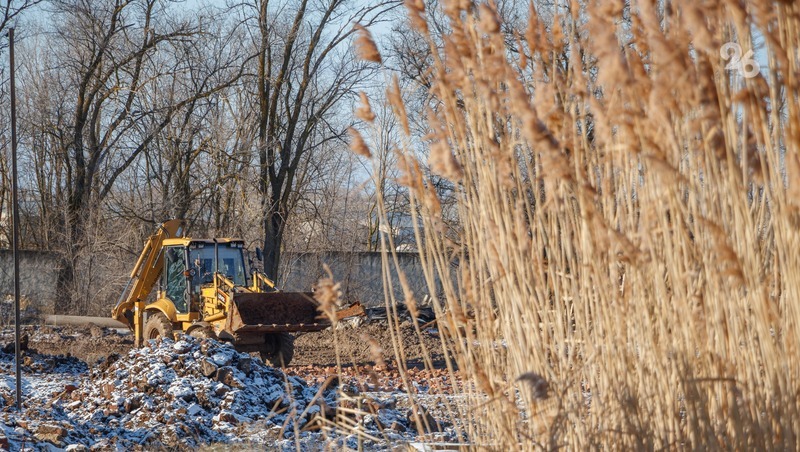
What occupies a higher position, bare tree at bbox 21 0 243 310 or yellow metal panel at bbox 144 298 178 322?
bare tree at bbox 21 0 243 310

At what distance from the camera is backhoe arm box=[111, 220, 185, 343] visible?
45.7ft

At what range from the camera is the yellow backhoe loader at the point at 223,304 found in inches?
468

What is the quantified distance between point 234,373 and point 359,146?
6.06 m

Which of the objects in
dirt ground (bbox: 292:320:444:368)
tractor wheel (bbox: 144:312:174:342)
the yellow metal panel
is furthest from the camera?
dirt ground (bbox: 292:320:444:368)

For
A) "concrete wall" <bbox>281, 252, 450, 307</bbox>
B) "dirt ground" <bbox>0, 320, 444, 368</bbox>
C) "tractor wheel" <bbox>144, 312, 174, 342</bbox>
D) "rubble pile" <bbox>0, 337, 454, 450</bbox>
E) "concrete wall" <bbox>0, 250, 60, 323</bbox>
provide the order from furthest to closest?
"concrete wall" <bbox>281, 252, 450, 307</bbox> < "concrete wall" <bbox>0, 250, 60, 323</bbox> < "dirt ground" <bbox>0, 320, 444, 368</bbox> < "tractor wheel" <bbox>144, 312, 174, 342</bbox> < "rubble pile" <bbox>0, 337, 454, 450</bbox>

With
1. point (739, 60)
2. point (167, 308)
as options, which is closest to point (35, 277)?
point (167, 308)

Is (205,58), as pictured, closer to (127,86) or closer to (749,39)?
(127,86)

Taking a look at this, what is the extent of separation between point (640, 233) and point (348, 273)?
2195 cm

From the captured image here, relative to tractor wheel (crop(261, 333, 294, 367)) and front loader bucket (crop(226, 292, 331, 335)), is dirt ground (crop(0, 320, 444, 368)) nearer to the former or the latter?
tractor wheel (crop(261, 333, 294, 367))

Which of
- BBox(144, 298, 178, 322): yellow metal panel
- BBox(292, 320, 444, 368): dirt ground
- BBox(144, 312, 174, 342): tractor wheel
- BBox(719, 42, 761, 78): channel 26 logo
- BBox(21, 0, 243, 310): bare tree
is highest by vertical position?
BBox(21, 0, 243, 310): bare tree

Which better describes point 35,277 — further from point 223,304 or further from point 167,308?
point 223,304

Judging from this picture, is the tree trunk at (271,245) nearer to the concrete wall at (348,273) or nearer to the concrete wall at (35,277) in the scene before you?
the concrete wall at (348,273)

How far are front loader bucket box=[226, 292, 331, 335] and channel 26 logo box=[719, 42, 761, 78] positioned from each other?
9.90 meters

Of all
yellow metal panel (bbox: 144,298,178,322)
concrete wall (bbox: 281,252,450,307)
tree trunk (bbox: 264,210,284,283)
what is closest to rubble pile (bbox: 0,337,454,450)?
yellow metal panel (bbox: 144,298,178,322)
